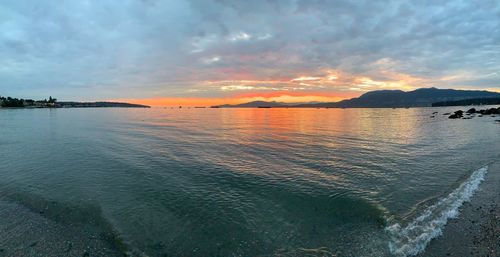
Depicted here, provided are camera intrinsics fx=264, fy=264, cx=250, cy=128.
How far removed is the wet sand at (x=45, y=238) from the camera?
14008mm

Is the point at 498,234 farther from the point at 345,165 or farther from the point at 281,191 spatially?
the point at 345,165

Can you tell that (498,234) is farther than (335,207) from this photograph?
No

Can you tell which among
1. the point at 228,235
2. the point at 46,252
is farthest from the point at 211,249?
the point at 46,252

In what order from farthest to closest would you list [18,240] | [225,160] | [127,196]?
1. [225,160]
2. [127,196]
3. [18,240]

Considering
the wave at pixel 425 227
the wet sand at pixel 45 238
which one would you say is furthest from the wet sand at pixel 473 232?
the wet sand at pixel 45 238

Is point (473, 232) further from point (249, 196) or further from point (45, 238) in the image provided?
point (45, 238)

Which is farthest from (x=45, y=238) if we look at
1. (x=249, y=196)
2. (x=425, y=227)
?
(x=425, y=227)

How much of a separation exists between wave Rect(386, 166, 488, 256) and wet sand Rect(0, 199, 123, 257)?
50.2 feet

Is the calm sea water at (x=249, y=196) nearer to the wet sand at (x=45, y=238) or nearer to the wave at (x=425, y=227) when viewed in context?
the wave at (x=425, y=227)

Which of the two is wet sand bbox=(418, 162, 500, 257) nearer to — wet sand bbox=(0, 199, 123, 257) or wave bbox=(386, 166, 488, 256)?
wave bbox=(386, 166, 488, 256)

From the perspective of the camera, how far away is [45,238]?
15320mm

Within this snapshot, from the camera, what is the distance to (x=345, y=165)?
3225 cm

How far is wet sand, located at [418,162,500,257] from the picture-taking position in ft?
45.0

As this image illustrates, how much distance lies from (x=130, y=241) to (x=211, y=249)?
4.86 meters
